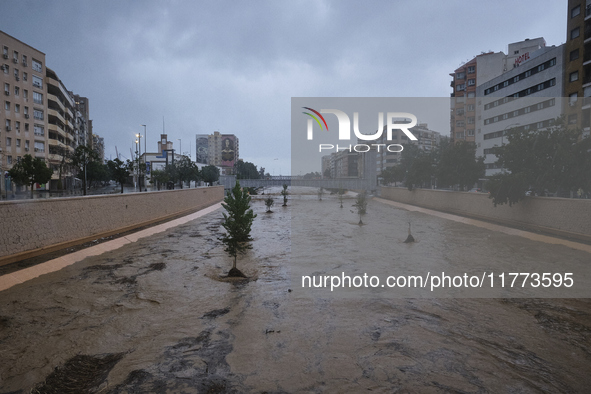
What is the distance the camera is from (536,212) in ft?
66.7

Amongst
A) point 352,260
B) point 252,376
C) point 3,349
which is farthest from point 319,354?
point 352,260

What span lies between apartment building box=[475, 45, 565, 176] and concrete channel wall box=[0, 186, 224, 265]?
40739 mm

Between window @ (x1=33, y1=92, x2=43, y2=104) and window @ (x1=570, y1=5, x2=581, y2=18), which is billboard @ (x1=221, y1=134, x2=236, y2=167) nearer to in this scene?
window @ (x1=33, y1=92, x2=43, y2=104)

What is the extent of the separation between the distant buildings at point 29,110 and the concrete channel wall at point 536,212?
43.1m

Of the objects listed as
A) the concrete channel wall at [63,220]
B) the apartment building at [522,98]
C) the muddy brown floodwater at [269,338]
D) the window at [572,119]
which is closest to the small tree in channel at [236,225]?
the muddy brown floodwater at [269,338]

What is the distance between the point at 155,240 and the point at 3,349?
12.3m

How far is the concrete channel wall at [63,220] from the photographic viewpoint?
11.8 m

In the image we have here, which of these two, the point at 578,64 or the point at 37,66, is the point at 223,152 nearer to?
the point at 37,66

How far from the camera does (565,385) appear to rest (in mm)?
5125

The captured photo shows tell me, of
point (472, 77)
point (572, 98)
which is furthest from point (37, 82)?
point (472, 77)

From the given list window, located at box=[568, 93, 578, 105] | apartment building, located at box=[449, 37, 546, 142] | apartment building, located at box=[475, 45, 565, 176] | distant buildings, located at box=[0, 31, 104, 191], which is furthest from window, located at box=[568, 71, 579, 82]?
distant buildings, located at box=[0, 31, 104, 191]

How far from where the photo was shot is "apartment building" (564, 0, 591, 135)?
3809 centimetres

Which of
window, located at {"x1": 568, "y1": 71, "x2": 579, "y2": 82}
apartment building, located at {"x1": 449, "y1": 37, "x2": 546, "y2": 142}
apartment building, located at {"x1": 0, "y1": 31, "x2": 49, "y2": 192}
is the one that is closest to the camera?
window, located at {"x1": 568, "y1": 71, "x2": 579, "y2": 82}

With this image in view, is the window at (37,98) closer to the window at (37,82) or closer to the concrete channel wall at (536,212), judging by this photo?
the window at (37,82)
